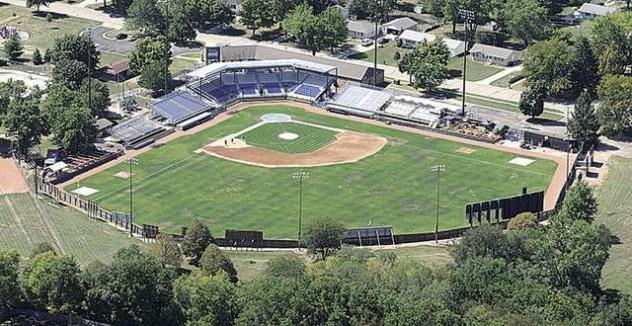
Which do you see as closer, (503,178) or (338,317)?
(338,317)

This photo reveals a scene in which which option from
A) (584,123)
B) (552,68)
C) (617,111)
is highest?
(552,68)

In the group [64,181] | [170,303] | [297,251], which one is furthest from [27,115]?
[170,303]

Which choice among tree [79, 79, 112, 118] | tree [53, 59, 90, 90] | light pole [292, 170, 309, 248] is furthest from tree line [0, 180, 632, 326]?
tree [53, 59, 90, 90]

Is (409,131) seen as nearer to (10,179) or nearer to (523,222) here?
(523,222)

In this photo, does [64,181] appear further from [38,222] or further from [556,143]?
[556,143]

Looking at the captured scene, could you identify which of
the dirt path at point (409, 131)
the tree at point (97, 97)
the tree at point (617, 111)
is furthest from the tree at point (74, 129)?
the tree at point (617, 111)

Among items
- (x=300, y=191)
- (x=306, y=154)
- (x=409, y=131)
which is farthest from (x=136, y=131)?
(x=409, y=131)
